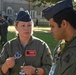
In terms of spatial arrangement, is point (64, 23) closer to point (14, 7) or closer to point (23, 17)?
point (23, 17)

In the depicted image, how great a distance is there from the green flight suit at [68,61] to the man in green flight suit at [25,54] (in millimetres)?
1305

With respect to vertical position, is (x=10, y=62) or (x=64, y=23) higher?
(x=64, y=23)

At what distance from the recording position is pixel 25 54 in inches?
159

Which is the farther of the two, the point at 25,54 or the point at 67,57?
the point at 25,54

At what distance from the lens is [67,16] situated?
8.78ft

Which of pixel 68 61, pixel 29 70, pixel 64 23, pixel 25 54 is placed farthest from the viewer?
pixel 25 54

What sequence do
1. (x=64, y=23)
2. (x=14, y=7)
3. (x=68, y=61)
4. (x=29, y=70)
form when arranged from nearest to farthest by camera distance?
1. (x=68, y=61)
2. (x=64, y=23)
3. (x=29, y=70)
4. (x=14, y=7)

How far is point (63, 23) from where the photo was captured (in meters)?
2.68

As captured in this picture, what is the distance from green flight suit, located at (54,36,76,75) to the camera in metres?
2.55

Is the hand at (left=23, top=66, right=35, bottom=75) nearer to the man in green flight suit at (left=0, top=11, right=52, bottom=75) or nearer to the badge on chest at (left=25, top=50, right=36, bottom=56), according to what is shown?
the man in green flight suit at (left=0, top=11, right=52, bottom=75)

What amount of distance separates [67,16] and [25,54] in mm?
1464

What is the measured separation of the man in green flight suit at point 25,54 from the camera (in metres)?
3.99

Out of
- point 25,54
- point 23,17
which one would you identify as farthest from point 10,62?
point 23,17

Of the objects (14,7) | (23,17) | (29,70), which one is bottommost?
(14,7)
